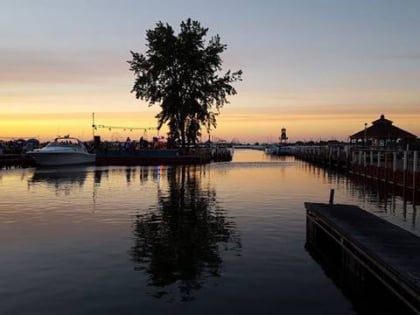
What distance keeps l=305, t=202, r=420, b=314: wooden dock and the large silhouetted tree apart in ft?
198

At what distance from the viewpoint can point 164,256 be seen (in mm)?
14516

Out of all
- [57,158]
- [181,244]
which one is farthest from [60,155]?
[181,244]

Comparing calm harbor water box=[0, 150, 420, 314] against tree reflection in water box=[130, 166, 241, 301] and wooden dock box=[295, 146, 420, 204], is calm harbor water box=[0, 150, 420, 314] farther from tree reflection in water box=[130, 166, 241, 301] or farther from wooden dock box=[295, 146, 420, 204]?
wooden dock box=[295, 146, 420, 204]

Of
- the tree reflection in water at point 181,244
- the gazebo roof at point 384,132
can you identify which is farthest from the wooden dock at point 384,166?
the tree reflection in water at point 181,244

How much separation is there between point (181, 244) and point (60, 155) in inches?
1866

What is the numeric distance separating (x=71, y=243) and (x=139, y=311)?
6.50 m

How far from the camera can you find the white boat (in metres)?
59.8

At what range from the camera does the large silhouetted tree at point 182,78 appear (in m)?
77.6

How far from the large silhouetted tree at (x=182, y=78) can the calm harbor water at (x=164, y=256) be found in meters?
50.8

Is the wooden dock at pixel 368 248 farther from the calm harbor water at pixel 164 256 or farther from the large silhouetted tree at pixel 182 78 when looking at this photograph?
the large silhouetted tree at pixel 182 78

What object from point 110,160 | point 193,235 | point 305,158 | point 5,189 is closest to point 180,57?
point 110,160

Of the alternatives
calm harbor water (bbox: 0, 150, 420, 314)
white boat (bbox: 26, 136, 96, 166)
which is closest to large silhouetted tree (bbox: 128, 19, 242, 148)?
white boat (bbox: 26, 136, 96, 166)

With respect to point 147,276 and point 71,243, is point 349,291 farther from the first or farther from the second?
point 71,243

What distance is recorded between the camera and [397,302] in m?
10.6
